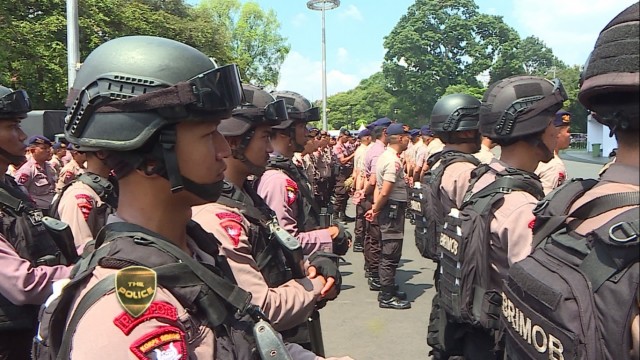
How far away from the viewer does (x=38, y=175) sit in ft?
29.9

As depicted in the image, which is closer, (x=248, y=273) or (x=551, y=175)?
(x=248, y=273)

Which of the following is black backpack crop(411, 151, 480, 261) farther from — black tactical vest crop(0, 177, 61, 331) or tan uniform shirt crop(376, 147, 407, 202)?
black tactical vest crop(0, 177, 61, 331)

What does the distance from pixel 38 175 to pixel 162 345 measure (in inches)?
354

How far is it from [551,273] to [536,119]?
1734mm

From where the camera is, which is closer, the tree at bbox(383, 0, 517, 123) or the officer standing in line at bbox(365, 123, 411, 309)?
the officer standing in line at bbox(365, 123, 411, 309)

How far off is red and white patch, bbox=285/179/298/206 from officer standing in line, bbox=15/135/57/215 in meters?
6.28

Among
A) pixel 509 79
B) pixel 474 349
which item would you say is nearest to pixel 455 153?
pixel 509 79

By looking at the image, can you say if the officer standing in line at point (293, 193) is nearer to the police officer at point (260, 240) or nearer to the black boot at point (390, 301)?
the police officer at point (260, 240)

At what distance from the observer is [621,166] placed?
1440 millimetres

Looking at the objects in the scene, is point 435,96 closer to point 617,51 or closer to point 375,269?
point 375,269

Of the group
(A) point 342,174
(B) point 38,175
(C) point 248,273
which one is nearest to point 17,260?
(C) point 248,273

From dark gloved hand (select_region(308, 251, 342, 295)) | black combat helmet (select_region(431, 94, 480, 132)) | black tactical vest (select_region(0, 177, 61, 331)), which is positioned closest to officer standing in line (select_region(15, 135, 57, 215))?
black tactical vest (select_region(0, 177, 61, 331))

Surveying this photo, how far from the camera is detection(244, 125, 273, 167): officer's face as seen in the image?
3.04m

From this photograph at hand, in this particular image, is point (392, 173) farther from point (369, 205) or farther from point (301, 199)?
point (301, 199)
